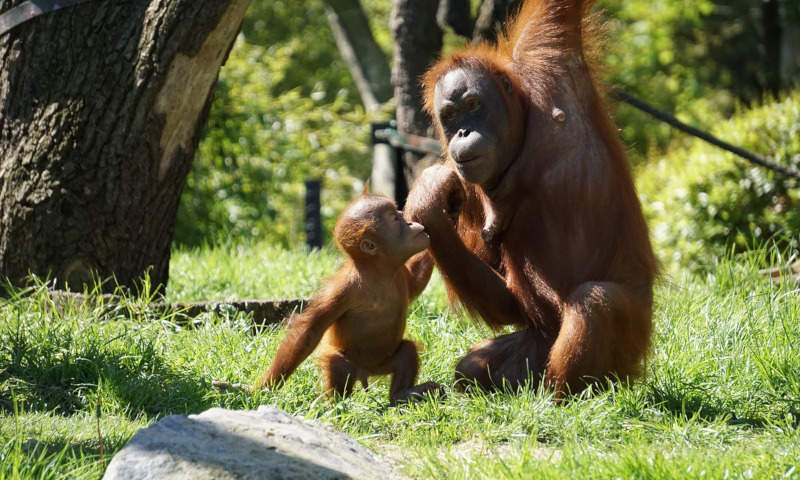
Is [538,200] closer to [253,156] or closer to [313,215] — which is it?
[313,215]

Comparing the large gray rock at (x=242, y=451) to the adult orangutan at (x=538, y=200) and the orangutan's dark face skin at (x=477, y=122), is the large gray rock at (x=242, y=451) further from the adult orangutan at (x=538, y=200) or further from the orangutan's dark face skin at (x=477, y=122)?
the orangutan's dark face skin at (x=477, y=122)

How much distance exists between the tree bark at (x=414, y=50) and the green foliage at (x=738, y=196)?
2.40 metres

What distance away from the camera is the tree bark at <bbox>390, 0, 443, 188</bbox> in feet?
23.8

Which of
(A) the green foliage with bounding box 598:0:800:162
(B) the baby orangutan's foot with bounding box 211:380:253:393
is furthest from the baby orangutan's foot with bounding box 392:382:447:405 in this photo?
(A) the green foliage with bounding box 598:0:800:162

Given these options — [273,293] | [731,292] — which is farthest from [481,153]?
[273,293]

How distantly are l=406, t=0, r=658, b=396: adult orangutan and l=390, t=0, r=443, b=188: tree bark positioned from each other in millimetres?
3066

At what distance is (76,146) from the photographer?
5074 mm

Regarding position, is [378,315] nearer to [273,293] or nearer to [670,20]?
[273,293]

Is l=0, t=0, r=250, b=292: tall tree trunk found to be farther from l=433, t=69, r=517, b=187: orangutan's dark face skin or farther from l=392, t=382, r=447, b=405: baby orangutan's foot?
l=392, t=382, r=447, b=405: baby orangutan's foot

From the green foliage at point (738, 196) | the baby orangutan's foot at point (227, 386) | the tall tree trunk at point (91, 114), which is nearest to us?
the baby orangutan's foot at point (227, 386)

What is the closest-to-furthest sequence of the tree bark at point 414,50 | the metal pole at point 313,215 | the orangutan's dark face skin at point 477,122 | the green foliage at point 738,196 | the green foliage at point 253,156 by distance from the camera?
the orangutan's dark face skin at point 477,122, the tree bark at point 414,50, the green foliage at point 738,196, the metal pole at point 313,215, the green foliage at point 253,156

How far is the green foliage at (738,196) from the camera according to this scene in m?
7.78

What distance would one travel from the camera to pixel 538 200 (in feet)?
13.1

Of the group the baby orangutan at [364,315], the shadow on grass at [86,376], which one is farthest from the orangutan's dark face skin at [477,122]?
the shadow on grass at [86,376]
